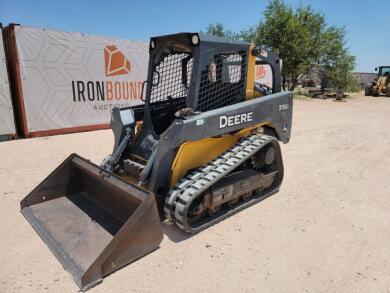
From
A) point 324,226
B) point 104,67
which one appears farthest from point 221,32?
point 324,226

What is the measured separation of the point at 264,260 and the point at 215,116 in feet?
5.32

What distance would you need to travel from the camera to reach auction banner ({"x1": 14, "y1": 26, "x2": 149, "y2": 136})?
8.27 meters

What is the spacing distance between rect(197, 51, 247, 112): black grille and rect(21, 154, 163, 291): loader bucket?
1.44 m

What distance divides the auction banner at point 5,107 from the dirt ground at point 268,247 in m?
2.63

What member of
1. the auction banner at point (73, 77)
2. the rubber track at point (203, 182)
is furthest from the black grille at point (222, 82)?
the auction banner at point (73, 77)

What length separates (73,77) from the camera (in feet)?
29.7

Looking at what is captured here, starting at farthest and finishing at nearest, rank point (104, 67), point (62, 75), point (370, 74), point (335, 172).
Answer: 1. point (370, 74)
2. point (104, 67)
3. point (62, 75)
4. point (335, 172)

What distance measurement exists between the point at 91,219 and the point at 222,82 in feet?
7.42

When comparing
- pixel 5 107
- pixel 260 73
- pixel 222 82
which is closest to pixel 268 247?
pixel 222 82

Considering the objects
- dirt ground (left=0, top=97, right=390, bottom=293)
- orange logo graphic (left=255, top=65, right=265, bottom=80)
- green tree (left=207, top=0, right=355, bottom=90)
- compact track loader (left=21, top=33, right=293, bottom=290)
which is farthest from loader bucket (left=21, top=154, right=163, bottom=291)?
green tree (left=207, top=0, right=355, bottom=90)

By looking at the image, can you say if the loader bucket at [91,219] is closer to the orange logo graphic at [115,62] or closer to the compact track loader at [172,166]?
the compact track loader at [172,166]

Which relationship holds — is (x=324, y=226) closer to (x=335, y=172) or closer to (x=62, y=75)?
(x=335, y=172)

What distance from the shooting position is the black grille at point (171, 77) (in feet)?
15.0

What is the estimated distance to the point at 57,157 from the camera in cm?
648
